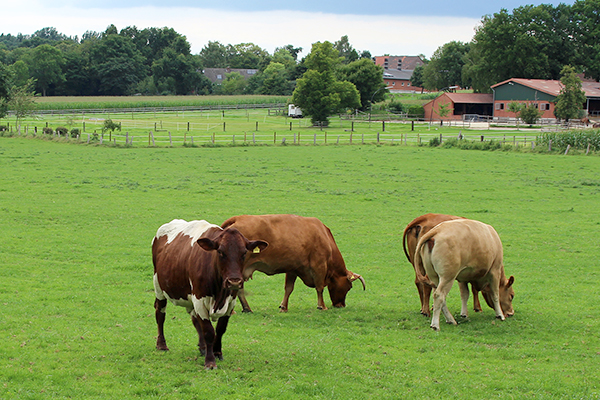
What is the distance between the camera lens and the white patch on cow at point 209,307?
280 inches

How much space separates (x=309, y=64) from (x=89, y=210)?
190 ft

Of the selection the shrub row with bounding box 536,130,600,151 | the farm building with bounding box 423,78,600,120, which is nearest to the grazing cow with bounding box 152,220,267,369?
the shrub row with bounding box 536,130,600,151

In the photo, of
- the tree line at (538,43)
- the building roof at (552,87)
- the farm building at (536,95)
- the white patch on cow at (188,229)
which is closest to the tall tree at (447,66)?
the tree line at (538,43)

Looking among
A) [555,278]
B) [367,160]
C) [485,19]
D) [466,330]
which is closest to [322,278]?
[466,330]

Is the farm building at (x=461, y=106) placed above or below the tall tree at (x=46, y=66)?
below

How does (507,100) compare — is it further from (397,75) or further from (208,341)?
(208,341)

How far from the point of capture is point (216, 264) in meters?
7.04

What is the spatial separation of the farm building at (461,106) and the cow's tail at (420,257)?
84.0m

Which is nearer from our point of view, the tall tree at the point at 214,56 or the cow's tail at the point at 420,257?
the cow's tail at the point at 420,257

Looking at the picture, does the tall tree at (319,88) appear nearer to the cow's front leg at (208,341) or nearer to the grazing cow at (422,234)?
the grazing cow at (422,234)

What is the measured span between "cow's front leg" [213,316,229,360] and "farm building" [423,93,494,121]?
3448 inches

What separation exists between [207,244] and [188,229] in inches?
51.7

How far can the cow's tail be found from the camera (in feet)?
31.6

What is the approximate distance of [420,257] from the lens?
10.2 meters
